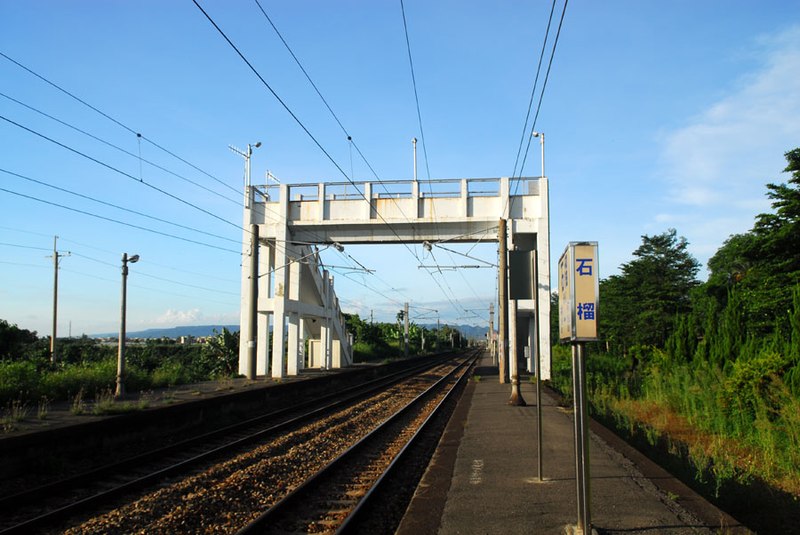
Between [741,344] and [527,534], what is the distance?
13021 mm

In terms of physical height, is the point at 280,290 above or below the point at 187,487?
above

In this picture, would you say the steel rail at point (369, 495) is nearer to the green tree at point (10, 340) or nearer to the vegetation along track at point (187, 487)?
the vegetation along track at point (187, 487)

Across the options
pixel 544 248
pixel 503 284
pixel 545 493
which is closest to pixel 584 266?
pixel 545 493

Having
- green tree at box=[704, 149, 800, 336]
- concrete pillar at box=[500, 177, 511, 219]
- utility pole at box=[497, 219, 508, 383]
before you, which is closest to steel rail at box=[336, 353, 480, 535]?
utility pole at box=[497, 219, 508, 383]

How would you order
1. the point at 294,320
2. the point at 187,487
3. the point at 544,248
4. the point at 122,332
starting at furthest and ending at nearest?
the point at 294,320
the point at 544,248
the point at 122,332
the point at 187,487

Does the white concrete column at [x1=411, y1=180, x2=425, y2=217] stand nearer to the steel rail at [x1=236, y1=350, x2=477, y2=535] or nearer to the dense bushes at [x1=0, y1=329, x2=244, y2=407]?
the dense bushes at [x1=0, y1=329, x2=244, y2=407]

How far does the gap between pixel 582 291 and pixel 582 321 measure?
0.25 metres

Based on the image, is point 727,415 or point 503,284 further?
point 503,284

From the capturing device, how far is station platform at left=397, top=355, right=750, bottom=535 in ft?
19.9

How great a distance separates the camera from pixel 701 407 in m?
15.4

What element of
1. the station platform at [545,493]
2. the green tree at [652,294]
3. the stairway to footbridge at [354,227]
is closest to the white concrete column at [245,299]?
the stairway to footbridge at [354,227]

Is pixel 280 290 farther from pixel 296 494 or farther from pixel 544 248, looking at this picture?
pixel 296 494

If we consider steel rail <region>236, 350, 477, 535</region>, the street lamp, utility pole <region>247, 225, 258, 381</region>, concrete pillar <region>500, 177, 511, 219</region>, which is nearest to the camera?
steel rail <region>236, 350, 477, 535</region>

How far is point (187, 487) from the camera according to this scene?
887 centimetres
